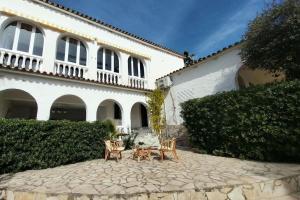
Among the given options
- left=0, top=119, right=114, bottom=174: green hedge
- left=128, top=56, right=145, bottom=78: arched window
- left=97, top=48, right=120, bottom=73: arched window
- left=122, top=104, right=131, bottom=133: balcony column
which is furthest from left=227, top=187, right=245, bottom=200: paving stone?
left=128, top=56, right=145, bottom=78: arched window

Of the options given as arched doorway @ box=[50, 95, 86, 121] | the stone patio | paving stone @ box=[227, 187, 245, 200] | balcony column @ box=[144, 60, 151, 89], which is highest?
balcony column @ box=[144, 60, 151, 89]

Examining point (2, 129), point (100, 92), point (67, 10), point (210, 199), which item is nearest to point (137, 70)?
point (100, 92)

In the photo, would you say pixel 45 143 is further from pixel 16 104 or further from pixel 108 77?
pixel 108 77

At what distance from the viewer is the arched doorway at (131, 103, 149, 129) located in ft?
55.7

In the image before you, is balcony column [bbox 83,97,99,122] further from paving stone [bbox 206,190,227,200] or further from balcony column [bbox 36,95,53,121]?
paving stone [bbox 206,190,227,200]

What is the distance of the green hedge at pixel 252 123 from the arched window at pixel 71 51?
8.59 metres

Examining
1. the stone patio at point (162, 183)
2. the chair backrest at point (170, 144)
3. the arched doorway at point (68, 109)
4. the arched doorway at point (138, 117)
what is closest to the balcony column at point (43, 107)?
the arched doorway at point (68, 109)

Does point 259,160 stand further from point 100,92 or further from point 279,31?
point 100,92

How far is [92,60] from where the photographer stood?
43.7ft

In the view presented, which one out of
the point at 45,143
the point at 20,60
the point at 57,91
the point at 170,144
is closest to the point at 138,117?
the point at 57,91

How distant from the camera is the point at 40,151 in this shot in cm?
794

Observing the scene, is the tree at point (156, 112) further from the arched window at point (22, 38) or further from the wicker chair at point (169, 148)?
the arched window at point (22, 38)

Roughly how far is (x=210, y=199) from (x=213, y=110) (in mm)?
5825

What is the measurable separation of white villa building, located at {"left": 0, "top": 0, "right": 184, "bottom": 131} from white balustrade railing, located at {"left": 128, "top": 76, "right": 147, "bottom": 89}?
0.09 meters
